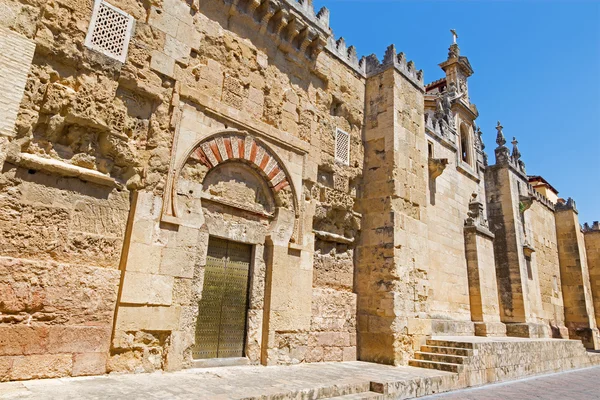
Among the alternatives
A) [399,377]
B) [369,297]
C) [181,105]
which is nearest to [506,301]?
[369,297]

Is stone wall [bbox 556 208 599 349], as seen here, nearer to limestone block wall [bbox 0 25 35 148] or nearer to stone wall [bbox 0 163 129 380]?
stone wall [bbox 0 163 129 380]

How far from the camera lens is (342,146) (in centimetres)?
828

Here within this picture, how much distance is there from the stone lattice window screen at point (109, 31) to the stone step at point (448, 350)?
22.8 feet

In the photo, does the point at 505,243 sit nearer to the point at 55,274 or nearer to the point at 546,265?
the point at 546,265

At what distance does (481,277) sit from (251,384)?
933 cm

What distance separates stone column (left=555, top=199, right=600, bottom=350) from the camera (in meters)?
17.0

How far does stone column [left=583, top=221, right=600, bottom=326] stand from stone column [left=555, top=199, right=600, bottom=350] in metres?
0.35

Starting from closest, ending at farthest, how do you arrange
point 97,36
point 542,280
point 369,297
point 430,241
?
1. point 97,36
2. point 369,297
3. point 430,241
4. point 542,280

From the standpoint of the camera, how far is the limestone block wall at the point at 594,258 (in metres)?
18.8

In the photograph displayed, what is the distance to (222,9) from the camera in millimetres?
6656

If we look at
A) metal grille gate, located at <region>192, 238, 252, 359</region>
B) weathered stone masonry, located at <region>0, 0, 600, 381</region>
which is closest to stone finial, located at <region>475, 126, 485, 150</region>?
weathered stone masonry, located at <region>0, 0, 600, 381</region>

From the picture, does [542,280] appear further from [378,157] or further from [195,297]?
[195,297]

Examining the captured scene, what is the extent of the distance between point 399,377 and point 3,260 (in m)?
4.99

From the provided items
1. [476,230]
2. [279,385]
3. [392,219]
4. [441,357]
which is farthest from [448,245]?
[279,385]
